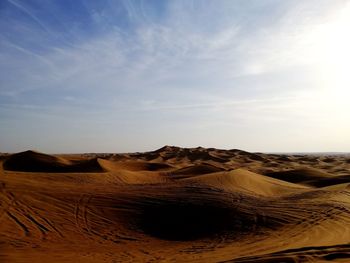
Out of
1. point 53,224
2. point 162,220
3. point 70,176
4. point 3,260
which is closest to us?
point 3,260

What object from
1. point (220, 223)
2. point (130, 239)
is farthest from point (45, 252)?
point (220, 223)

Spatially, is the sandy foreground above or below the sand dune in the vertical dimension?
below

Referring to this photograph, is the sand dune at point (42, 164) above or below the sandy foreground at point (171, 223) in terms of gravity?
above

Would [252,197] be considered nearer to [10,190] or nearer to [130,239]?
[130,239]

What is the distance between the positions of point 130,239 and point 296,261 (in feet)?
20.5

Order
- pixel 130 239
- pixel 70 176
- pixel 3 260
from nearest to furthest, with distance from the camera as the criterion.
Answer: pixel 3 260
pixel 130 239
pixel 70 176

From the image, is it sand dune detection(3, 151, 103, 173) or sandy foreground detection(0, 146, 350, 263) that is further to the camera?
sand dune detection(3, 151, 103, 173)

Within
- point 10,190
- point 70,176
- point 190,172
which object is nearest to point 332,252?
point 10,190

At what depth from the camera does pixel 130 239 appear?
12.2 m

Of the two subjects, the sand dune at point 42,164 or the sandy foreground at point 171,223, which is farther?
Result: the sand dune at point 42,164

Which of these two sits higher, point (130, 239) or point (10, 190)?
point (10, 190)

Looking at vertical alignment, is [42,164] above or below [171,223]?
above

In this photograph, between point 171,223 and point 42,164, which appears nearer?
point 171,223

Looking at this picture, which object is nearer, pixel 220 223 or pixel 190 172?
pixel 220 223
